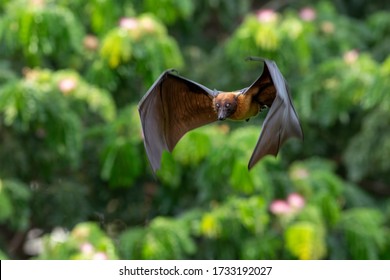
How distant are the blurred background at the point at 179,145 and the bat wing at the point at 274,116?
2637 millimetres

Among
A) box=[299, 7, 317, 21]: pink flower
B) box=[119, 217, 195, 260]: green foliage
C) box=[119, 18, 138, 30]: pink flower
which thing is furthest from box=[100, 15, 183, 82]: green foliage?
box=[299, 7, 317, 21]: pink flower

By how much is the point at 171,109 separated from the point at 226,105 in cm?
56

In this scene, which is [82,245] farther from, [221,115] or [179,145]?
[221,115]

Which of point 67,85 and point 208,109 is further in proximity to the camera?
point 67,85

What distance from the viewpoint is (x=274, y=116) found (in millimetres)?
3510

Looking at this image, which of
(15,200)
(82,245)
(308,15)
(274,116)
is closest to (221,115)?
(274,116)

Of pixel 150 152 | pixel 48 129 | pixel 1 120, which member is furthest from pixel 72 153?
pixel 150 152

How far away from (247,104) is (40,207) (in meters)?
4.37

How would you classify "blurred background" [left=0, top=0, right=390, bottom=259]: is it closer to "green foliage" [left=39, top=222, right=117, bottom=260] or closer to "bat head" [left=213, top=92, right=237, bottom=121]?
"green foliage" [left=39, top=222, right=117, bottom=260]

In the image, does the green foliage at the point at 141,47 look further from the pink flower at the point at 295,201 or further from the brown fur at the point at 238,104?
the brown fur at the point at 238,104

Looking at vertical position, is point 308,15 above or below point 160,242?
above

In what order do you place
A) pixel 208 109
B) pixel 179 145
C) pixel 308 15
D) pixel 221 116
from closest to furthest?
pixel 221 116
pixel 208 109
pixel 179 145
pixel 308 15

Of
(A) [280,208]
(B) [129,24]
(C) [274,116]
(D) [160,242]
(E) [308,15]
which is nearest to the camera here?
(C) [274,116]

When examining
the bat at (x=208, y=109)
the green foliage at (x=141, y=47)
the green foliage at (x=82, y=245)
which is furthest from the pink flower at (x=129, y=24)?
the bat at (x=208, y=109)
